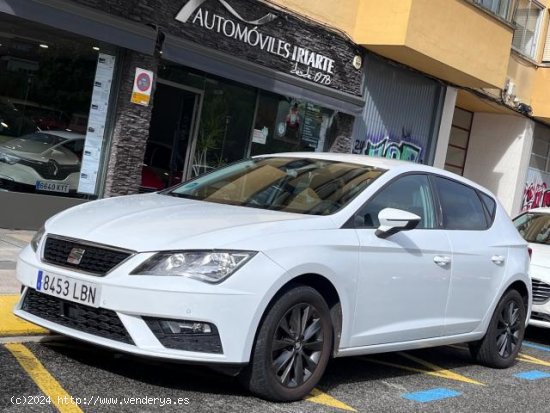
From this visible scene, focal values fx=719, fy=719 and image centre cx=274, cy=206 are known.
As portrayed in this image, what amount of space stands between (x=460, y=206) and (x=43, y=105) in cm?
604

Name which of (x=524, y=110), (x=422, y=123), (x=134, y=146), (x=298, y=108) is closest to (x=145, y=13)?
(x=134, y=146)

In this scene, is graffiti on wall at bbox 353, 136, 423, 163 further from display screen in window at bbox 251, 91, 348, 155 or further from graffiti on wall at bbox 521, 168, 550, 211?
graffiti on wall at bbox 521, 168, 550, 211

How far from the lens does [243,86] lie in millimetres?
12328

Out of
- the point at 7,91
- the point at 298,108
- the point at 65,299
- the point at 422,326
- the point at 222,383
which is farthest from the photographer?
the point at 298,108

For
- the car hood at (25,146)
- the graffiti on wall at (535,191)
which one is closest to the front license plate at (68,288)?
the car hood at (25,146)

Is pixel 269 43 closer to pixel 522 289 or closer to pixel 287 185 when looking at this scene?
pixel 522 289

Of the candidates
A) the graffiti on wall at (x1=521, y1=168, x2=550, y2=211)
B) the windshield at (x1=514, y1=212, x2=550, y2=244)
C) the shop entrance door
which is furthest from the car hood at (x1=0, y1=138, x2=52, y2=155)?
the graffiti on wall at (x1=521, y1=168, x2=550, y2=211)

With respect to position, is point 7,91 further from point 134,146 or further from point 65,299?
point 65,299

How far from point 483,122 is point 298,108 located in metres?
8.58

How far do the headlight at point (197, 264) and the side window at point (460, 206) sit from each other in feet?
7.49

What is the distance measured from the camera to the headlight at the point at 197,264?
404 cm

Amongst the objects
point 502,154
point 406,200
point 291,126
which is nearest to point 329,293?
point 406,200

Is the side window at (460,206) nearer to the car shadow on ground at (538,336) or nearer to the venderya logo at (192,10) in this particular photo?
the car shadow on ground at (538,336)

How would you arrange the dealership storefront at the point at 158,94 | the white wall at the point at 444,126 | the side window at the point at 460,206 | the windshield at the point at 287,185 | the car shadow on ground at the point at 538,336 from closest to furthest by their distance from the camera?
the windshield at the point at 287,185 < the side window at the point at 460,206 < the car shadow on ground at the point at 538,336 < the dealership storefront at the point at 158,94 < the white wall at the point at 444,126
